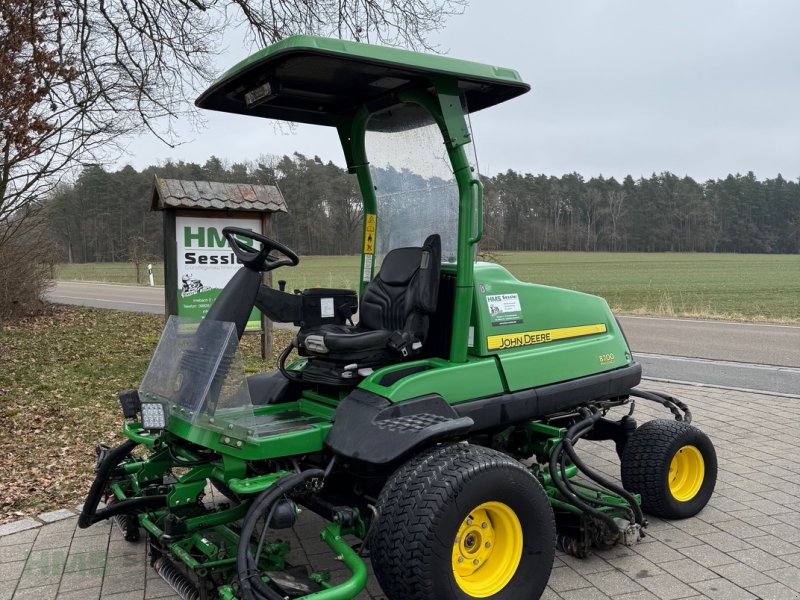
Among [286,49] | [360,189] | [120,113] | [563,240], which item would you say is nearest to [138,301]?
[120,113]

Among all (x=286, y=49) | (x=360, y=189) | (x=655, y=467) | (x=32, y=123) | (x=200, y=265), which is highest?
(x=32, y=123)

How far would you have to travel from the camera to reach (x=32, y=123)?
23.1 feet

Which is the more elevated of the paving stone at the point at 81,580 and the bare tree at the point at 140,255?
the bare tree at the point at 140,255

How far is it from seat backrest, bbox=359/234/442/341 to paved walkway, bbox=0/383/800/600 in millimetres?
1291

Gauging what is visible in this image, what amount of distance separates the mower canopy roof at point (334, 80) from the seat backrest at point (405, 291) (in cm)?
82

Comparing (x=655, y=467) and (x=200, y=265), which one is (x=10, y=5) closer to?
(x=200, y=265)

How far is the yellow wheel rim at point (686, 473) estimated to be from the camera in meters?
4.19

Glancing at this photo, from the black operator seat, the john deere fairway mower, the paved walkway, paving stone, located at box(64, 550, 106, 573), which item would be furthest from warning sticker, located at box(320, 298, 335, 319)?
paving stone, located at box(64, 550, 106, 573)

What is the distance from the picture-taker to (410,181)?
13.1 feet

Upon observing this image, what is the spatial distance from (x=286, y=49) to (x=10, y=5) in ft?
18.1

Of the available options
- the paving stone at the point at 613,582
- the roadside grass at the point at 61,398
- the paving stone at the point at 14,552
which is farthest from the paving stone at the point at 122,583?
the paving stone at the point at 613,582

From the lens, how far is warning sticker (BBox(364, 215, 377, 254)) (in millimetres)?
4332

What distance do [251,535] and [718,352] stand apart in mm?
10207

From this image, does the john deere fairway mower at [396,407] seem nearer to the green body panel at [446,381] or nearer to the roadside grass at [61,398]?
the green body panel at [446,381]
